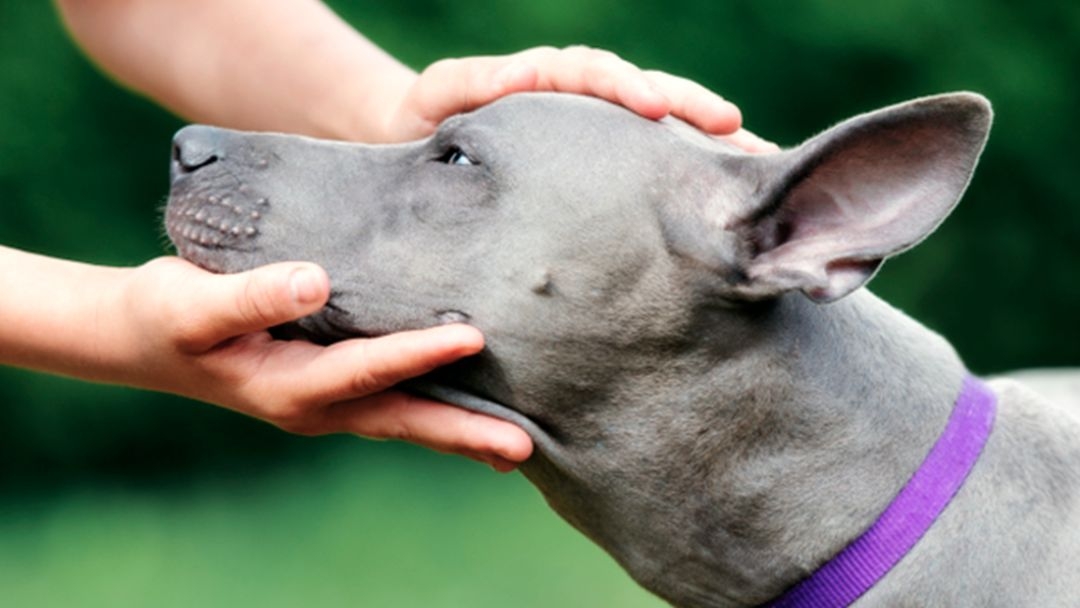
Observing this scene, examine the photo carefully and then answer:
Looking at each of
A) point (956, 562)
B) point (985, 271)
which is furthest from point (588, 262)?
point (985, 271)

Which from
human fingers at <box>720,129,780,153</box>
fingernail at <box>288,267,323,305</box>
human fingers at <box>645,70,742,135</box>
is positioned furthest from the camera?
human fingers at <box>720,129,780,153</box>

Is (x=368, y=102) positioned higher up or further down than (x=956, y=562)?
higher up

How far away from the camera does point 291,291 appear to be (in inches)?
125

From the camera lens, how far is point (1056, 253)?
8430 millimetres

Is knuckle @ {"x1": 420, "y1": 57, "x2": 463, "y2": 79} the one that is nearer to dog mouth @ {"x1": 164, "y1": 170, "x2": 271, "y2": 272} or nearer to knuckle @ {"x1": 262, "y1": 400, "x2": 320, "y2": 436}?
dog mouth @ {"x1": 164, "y1": 170, "x2": 271, "y2": 272}

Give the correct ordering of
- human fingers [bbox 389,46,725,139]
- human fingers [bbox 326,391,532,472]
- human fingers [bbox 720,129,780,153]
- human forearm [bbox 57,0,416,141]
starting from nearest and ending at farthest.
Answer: human fingers [bbox 326,391,532,472]
human fingers [bbox 389,46,725,139]
human fingers [bbox 720,129,780,153]
human forearm [bbox 57,0,416,141]

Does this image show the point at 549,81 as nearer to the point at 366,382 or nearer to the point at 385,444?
the point at 366,382

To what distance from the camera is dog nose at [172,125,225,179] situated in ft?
11.9

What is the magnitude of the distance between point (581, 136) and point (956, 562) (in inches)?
43.8

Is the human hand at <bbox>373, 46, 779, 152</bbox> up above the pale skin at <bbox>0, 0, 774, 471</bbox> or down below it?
above

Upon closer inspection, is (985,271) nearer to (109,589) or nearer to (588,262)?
(109,589)

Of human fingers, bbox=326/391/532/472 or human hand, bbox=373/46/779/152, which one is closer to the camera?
human fingers, bbox=326/391/532/472

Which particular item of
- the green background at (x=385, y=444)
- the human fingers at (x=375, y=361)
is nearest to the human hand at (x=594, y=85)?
the human fingers at (x=375, y=361)

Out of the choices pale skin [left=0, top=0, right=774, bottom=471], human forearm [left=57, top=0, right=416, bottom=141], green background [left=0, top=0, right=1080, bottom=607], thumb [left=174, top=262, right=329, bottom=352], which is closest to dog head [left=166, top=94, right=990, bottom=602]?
pale skin [left=0, top=0, right=774, bottom=471]
